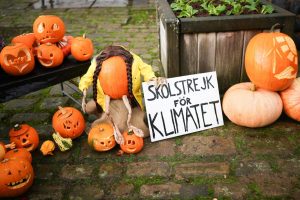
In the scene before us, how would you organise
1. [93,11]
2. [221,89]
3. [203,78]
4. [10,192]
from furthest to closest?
1. [93,11]
2. [221,89]
3. [203,78]
4. [10,192]

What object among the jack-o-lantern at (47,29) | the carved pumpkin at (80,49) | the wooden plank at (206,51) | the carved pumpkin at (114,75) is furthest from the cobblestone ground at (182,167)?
the jack-o-lantern at (47,29)

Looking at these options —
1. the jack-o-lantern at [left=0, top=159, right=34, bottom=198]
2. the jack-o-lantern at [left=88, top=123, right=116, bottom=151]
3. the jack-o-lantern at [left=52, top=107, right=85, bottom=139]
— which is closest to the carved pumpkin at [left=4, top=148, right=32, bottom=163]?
the jack-o-lantern at [left=0, top=159, right=34, bottom=198]

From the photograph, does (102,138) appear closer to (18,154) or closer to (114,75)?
(114,75)

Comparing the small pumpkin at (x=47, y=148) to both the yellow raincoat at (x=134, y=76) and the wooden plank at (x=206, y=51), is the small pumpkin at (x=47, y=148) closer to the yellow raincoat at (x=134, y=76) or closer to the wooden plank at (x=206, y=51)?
the yellow raincoat at (x=134, y=76)

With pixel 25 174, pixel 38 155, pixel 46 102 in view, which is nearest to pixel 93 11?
pixel 46 102

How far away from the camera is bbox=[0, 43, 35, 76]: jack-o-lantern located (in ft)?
10.1

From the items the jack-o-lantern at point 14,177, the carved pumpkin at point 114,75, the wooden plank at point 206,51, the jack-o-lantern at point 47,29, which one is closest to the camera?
the jack-o-lantern at point 14,177

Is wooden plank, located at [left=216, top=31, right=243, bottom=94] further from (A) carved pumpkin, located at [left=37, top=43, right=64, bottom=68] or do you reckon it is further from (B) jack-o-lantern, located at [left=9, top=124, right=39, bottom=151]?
(B) jack-o-lantern, located at [left=9, top=124, right=39, bottom=151]

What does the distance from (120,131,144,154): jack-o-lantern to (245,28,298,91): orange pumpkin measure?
138 centimetres

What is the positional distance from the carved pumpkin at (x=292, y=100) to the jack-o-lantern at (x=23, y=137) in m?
2.49

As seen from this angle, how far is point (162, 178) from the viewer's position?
2.86m

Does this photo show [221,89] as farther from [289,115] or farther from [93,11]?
[93,11]

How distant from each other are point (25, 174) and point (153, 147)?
118 cm

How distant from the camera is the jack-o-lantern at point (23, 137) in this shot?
3.08 meters
